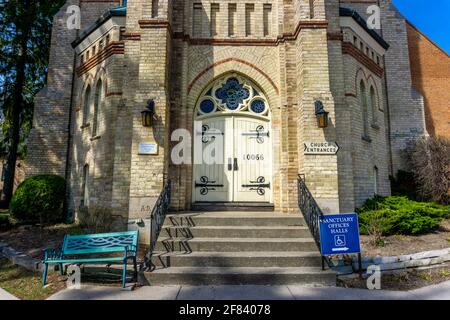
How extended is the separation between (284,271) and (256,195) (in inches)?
136

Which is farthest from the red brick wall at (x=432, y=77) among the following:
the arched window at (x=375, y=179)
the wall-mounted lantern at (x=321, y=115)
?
the wall-mounted lantern at (x=321, y=115)

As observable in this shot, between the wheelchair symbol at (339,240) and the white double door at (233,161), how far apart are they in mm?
3229

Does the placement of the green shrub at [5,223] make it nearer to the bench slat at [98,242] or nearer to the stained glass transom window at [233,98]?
the bench slat at [98,242]

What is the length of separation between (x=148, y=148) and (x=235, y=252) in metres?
3.43

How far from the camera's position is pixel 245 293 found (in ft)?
15.6

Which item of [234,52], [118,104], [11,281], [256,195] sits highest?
[234,52]

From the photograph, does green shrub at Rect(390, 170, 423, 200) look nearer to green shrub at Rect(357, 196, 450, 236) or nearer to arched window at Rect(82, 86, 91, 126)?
green shrub at Rect(357, 196, 450, 236)

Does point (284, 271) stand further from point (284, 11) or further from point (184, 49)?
point (284, 11)

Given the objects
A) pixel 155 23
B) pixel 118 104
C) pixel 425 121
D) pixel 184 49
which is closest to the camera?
pixel 155 23

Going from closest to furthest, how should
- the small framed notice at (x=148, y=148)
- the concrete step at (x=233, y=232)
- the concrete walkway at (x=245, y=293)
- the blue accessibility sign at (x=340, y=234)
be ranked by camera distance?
the concrete walkway at (x=245, y=293) < the blue accessibility sign at (x=340, y=234) < the concrete step at (x=233, y=232) < the small framed notice at (x=148, y=148)

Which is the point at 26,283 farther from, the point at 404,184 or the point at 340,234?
the point at 404,184

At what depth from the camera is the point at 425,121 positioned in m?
14.3

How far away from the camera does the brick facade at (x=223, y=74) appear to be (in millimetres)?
7730

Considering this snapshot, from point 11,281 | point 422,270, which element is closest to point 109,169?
point 11,281
